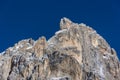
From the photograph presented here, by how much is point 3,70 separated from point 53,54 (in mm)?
25827

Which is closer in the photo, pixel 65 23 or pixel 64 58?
pixel 64 58

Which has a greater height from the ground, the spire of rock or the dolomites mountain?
the spire of rock

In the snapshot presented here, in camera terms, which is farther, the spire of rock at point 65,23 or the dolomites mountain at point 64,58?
the spire of rock at point 65,23

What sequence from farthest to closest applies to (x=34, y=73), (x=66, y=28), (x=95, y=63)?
(x=66, y=28) → (x=95, y=63) → (x=34, y=73)

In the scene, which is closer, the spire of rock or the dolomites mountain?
the dolomites mountain

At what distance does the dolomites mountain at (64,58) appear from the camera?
16362 centimetres

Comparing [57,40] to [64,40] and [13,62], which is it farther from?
[13,62]

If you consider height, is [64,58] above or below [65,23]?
below

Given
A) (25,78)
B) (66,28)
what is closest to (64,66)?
(25,78)

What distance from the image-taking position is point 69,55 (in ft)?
548

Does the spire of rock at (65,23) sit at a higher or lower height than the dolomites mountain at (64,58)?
higher

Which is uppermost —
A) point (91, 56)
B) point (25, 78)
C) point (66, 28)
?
point (66, 28)

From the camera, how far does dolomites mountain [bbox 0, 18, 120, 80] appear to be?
537 ft

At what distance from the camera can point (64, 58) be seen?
166 meters
